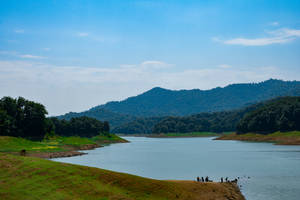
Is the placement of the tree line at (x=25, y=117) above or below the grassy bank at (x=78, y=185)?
above

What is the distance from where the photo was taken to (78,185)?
39375 mm

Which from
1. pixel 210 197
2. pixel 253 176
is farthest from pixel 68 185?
pixel 253 176

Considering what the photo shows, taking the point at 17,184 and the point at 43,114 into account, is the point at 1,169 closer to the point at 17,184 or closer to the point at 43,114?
the point at 17,184

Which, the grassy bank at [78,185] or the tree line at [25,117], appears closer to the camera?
the grassy bank at [78,185]

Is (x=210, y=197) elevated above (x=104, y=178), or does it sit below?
below

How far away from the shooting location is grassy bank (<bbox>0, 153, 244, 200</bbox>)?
3669 centimetres

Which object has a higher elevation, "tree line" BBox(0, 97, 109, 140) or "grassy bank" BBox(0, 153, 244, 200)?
"tree line" BBox(0, 97, 109, 140)

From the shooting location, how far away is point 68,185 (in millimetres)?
39000

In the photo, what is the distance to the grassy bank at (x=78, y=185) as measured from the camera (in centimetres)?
3669

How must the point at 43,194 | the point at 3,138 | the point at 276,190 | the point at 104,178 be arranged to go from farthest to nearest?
the point at 3,138, the point at 276,190, the point at 104,178, the point at 43,194

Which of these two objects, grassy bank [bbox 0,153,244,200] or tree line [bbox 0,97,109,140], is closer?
grassy bank [bbox 0,153,244,200]

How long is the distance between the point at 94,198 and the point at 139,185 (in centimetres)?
792

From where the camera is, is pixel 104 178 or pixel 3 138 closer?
pixel 104 178

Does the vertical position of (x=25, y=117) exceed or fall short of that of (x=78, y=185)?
it exceeds it
